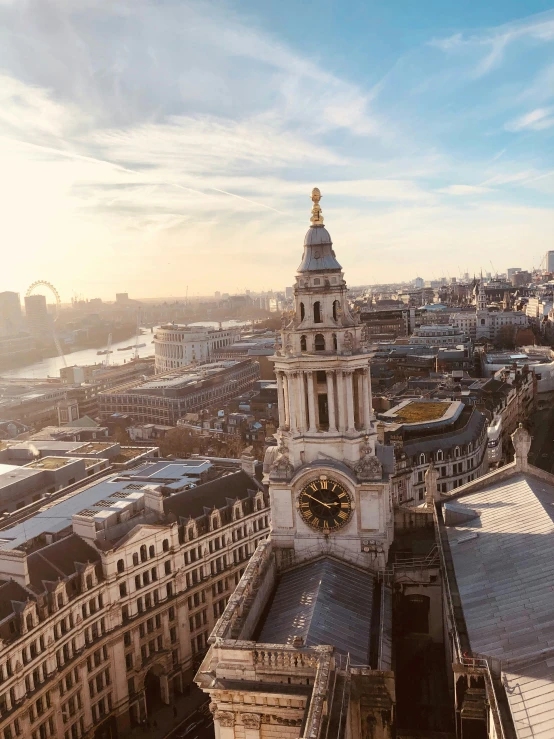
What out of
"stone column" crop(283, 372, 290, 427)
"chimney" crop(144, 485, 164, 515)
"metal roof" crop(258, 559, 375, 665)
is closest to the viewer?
"metal roof" crop(258, 559, 375, 665)

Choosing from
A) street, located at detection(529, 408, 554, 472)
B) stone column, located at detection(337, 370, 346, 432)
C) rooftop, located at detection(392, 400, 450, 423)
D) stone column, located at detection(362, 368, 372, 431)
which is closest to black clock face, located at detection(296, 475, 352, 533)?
stone column, located at detection(337, 370, 346, 432)

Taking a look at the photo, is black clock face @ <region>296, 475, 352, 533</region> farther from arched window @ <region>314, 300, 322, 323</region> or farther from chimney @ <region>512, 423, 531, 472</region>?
chimney @ <region>512, 423, 531, 472</region>

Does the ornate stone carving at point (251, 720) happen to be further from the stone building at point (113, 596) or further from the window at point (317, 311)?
the window at point (317, 311)

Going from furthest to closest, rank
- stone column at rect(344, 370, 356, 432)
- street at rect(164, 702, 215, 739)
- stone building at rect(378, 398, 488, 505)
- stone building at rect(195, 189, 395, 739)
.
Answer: stone building at rect(378, 398, 488, 505) → street at rect(164, 702, 215, 739) → stone column at rect(344, 370, 356, 432) → stone building at rect(195, 189, 395, 739)

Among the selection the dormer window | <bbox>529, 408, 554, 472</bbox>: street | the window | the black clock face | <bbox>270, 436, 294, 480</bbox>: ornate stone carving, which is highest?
the window

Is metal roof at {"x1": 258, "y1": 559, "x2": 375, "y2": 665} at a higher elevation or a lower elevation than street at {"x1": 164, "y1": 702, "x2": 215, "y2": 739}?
higher

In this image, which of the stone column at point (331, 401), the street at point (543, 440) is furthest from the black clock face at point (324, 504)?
the street at point (543, 440)

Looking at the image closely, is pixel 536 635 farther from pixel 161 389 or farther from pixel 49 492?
pixel 161 389
